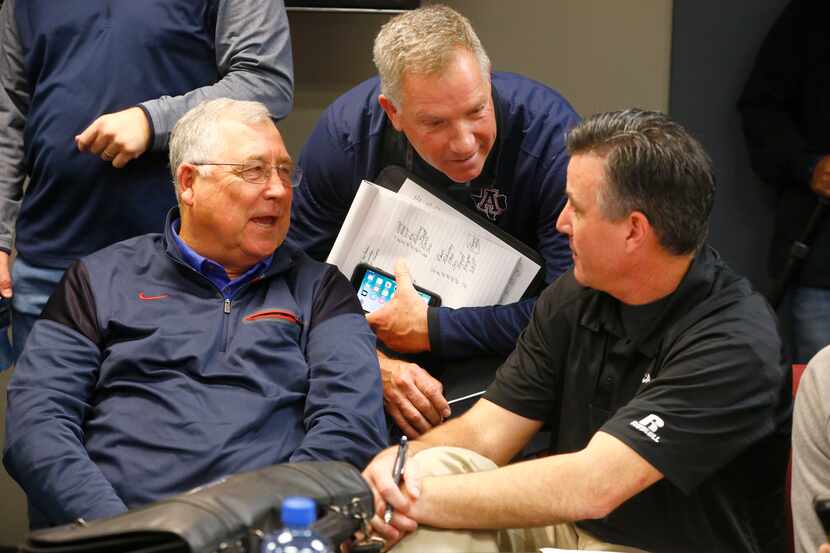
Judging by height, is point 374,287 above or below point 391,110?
below

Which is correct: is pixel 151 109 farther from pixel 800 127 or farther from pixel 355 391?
pixel 800 127

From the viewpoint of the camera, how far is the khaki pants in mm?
2119

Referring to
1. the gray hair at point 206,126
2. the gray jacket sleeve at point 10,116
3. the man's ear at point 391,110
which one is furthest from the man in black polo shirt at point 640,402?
the gray jacket sleeve at point 10,116

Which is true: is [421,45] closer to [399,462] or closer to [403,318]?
[403,318]

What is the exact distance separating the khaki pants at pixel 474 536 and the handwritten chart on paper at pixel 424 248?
0.61 meters

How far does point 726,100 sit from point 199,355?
225 cm

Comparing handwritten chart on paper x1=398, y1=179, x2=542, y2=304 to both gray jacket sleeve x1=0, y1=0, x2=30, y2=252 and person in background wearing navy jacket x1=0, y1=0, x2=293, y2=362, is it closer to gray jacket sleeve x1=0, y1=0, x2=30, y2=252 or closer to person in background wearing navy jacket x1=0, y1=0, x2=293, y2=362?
person in background wearing navy jacket x1=0, y1=0, x2=293, y2=362

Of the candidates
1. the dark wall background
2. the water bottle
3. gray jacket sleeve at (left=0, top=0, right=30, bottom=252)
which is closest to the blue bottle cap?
the water bottle

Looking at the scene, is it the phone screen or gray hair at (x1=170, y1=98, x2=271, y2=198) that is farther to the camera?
the phone screen

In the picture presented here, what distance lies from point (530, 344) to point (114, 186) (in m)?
1.05

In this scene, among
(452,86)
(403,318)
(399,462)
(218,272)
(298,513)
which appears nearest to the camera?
(298,513)

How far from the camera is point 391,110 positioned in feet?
9.35

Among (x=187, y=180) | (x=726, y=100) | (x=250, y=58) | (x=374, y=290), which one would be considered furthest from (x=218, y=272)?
(x=726, y=100)

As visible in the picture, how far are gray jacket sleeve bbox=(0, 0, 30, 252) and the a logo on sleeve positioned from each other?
1600 mm
